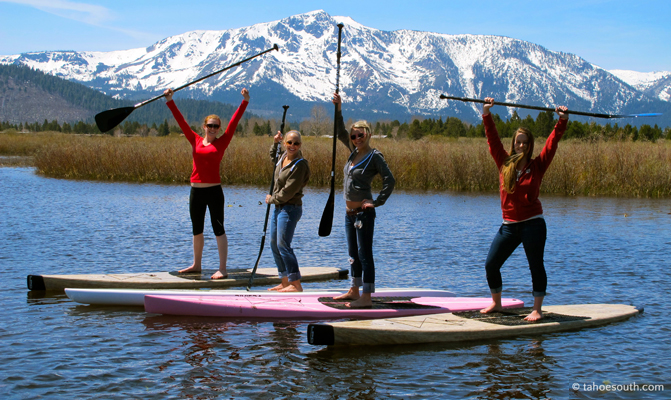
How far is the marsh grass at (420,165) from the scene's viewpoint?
25594 millimetres

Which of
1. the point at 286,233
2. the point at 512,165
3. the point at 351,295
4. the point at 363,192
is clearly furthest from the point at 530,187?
the point at 286,233

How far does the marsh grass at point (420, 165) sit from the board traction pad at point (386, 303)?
19.0 metres

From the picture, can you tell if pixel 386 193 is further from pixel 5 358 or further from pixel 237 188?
pixel 237 188

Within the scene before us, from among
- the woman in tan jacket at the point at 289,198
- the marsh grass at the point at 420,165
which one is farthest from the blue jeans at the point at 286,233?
the marsh grass at the point at 420,165

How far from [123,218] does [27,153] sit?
45.7m

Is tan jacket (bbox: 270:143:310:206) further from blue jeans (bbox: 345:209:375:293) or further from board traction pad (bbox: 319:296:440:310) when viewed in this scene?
board traction pad (bbox: 319:296:440:310)

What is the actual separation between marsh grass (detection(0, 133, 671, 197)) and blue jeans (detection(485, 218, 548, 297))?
1957 centimetres

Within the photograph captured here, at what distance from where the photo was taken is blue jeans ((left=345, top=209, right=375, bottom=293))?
745cm

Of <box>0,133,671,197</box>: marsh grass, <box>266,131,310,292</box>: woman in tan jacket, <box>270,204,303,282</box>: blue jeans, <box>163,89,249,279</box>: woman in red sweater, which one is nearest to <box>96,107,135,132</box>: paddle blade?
<box>163,89,249,279</box>: woman in red sweater

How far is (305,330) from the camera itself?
25.2ft

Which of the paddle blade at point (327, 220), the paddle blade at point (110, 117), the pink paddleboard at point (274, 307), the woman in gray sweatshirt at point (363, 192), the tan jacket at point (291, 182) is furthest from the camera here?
the paddle blade at point (110, 117)

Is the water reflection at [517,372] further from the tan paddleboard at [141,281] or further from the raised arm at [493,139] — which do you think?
the tan paddleboard at [141,281]

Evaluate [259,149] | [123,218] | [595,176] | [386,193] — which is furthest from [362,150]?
[259,149]

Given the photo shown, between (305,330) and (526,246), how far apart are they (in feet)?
8.56
